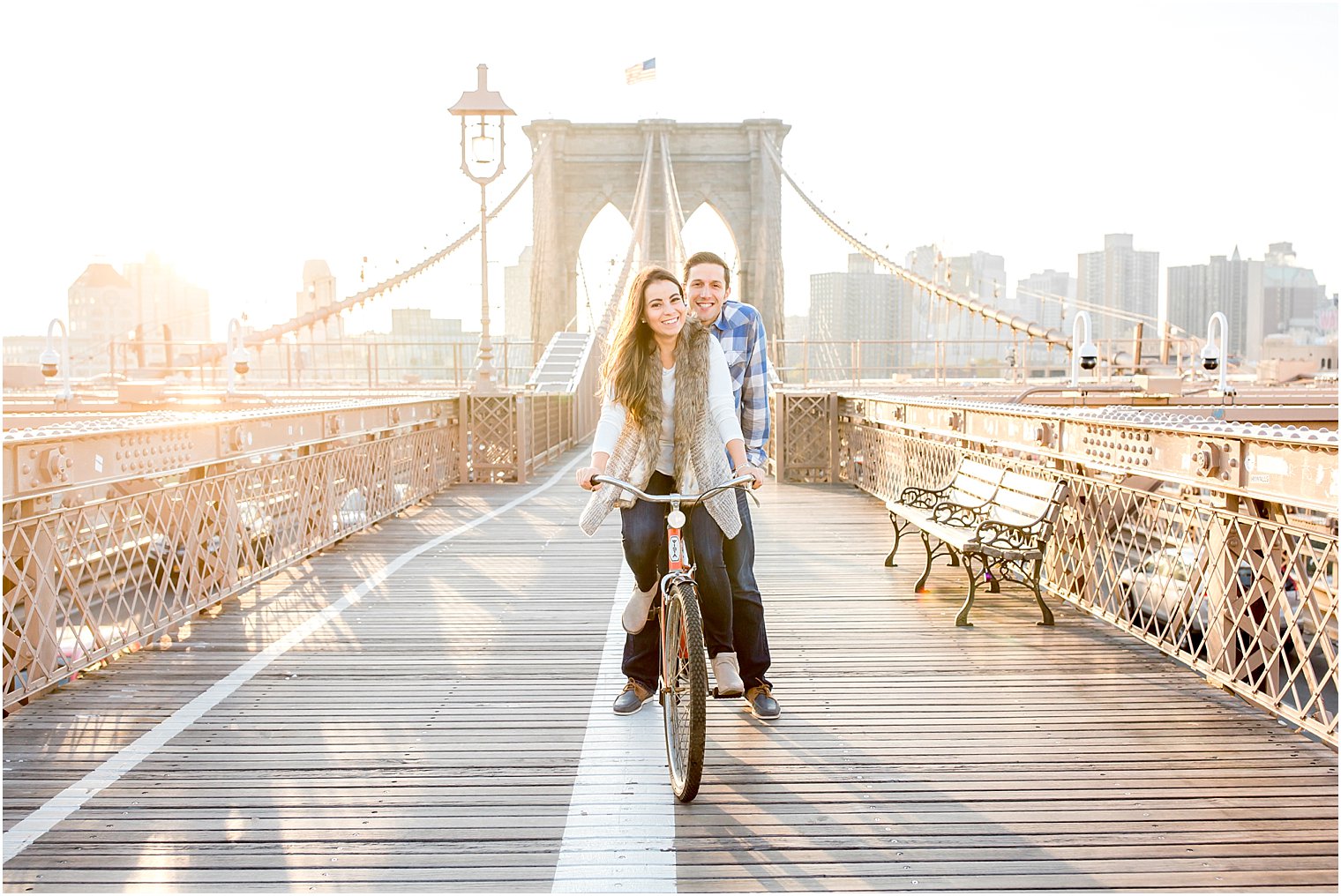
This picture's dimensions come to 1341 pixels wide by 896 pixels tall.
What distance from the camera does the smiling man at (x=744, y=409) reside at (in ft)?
12.9

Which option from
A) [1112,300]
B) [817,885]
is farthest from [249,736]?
[1112,300]

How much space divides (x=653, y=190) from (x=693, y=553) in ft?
122

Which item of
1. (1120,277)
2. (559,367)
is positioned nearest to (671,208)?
(559,367)

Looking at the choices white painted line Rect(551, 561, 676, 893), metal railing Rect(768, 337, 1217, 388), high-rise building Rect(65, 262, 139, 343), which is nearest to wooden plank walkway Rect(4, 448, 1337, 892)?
white painted line Rect(551, 561, 676, 893)

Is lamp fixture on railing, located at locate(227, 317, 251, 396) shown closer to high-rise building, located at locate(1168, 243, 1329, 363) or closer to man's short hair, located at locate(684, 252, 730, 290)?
man's short hair, located at locate(684, 252, 730, 290)

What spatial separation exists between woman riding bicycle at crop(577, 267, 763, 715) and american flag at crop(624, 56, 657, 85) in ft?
134

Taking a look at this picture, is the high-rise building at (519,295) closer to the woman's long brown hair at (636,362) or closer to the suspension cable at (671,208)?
the suspension cable at (671,208)

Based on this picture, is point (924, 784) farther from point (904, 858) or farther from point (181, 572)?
point (181, 572)

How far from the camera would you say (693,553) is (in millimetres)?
3697

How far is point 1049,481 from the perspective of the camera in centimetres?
567

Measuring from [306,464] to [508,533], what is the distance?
1.86m

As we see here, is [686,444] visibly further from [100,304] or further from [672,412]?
[100,304]

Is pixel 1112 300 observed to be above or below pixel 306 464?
above

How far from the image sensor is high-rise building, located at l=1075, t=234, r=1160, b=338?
54.7 m
